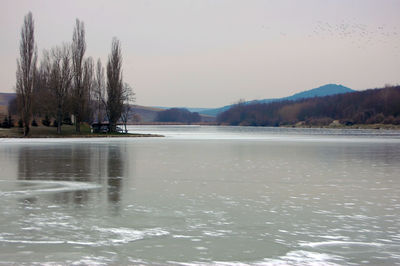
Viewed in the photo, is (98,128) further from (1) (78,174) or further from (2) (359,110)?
(2) (359,110)

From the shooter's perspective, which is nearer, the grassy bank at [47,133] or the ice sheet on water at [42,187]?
the ice sheet on water at [42,187]

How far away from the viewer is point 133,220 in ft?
24.2

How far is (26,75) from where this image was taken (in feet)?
147

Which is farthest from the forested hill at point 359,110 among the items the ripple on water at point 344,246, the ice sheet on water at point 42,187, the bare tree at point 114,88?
the ripple on water at point 344,246

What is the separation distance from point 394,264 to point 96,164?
1377cm

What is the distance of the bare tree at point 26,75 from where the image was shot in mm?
44438

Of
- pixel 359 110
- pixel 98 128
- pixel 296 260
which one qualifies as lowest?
pixel 296 260

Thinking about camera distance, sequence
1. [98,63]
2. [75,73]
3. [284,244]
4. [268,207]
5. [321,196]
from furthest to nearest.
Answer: [98,63] < [75,73] < [321,196] < [268,207] < [284,244]

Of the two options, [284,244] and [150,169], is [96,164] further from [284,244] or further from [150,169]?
[284,244]

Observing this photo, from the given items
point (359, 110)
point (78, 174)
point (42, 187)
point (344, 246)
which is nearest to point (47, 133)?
point (78, 174)

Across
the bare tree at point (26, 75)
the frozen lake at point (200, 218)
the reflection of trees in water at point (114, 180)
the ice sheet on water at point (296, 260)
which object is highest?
the bare tree at point (26, 75)

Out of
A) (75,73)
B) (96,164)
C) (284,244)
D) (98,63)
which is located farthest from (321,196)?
(98,63)

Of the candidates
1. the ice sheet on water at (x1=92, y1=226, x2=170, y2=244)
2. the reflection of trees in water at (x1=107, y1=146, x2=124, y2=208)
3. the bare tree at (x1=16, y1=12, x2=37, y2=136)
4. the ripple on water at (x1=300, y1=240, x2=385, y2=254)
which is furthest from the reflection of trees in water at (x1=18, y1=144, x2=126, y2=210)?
the bare tree at (x1=16, y1=12, x2=37, y2=136)

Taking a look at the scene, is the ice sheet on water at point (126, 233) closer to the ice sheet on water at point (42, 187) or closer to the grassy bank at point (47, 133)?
the ice sheet on water at point (42, 187)
